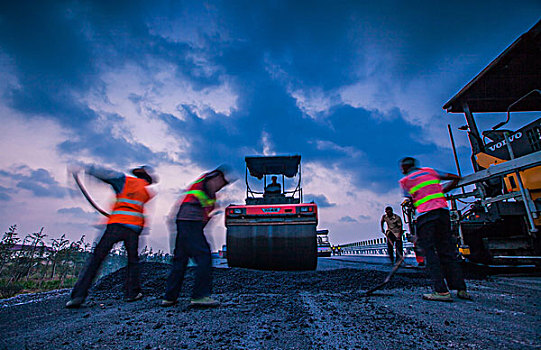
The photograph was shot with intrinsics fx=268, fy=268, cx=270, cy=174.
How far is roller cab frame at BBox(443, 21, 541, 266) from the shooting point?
450cm

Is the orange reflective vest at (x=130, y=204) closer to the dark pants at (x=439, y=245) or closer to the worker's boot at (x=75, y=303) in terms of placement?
the worker's boot at (x=75, y=303)

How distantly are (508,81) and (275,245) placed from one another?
5.96 metres

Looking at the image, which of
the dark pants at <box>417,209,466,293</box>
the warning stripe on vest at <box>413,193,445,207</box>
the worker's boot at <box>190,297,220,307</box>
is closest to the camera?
the worker's boot at <box>190,297,220,307</box>

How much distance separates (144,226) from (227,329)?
212 centimetres

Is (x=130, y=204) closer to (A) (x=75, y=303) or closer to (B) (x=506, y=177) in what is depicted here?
(A) (x=75, y=303)

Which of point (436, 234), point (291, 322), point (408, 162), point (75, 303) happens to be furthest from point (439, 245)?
point (75, 303)

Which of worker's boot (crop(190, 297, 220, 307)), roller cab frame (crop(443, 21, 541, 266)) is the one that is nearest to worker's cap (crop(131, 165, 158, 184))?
worker's boot (crop(190, 297, 220, 307))

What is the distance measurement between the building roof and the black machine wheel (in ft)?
15.4

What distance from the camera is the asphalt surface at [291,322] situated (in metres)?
1.68

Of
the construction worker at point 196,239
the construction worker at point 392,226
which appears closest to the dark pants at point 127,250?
the construction worker at point 196,239

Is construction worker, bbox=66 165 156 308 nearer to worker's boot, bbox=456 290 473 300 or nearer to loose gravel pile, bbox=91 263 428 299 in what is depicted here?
loose gravel pile, bbox=91 263 428 299

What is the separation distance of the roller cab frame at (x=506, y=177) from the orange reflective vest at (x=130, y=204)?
5.33m

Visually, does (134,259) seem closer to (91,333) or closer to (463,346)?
(91,333)

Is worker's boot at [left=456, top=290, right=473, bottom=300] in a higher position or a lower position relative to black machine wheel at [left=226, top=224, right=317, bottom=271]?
lower
